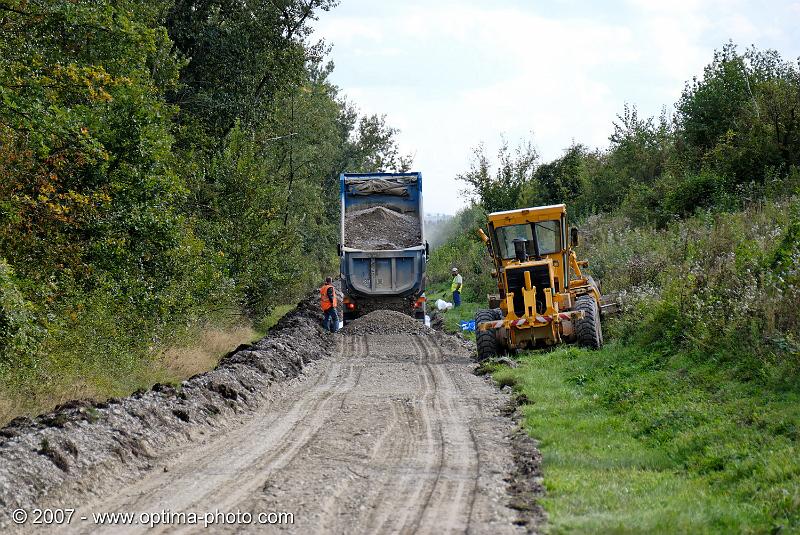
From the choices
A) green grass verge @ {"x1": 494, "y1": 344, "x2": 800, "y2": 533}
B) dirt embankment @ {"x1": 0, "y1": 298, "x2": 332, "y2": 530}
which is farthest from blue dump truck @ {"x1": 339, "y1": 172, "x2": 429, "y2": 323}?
green grass verge @ {"x1": 494, "y1": 344, "x2": 800, "y2": 533}

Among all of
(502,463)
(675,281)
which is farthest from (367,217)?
(502,463)

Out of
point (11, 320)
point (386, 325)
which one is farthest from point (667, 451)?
point (386, 325)

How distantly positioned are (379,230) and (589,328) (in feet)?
32.3

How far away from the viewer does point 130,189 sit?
18734 millimetres

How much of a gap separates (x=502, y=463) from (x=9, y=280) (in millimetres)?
6988

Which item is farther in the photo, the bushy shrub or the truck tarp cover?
the truck tarp cover

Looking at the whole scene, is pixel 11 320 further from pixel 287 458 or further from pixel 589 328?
pixel 589 328

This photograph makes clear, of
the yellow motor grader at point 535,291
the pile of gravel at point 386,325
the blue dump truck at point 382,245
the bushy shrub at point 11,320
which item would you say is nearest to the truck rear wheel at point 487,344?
the yellow motor grader at point 535,291

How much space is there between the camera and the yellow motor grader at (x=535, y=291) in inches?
718

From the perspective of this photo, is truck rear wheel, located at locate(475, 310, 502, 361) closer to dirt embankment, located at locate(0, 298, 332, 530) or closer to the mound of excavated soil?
dirt embankment, located at locate(0, 298, 332, 530)

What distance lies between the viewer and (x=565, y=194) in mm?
42719

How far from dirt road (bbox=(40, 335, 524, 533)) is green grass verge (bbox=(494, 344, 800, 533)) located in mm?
653

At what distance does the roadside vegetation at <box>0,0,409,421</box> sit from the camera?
1346cm

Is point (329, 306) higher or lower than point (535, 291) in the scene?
lower
